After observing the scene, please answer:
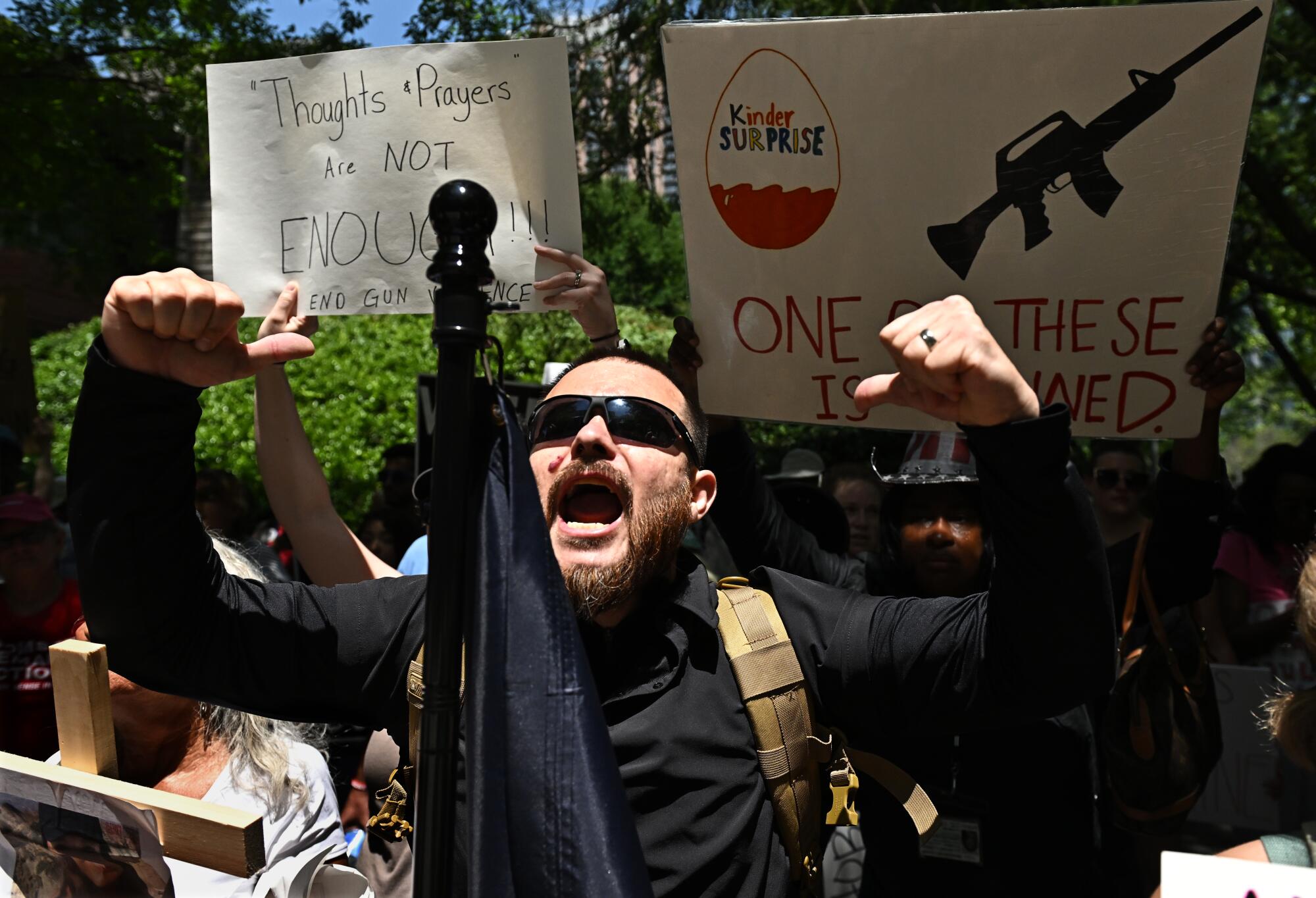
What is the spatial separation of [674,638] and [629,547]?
171 mm

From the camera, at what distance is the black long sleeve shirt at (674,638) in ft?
5.37

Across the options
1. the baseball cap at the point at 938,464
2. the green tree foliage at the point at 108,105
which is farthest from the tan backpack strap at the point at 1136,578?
the green tree foliage at the point at 108,105

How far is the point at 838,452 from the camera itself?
10016 mm

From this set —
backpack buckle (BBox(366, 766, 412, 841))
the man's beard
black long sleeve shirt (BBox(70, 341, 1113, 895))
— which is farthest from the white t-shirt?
the man's beard

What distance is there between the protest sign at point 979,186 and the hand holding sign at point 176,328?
3.79 feet

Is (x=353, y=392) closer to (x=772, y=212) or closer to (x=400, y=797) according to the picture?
(x=772, y=212)

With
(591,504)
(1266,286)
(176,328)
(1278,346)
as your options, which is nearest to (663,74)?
(591,504)

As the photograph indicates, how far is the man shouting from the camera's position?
161 centimetres

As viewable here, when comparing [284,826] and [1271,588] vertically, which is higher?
[284,826]

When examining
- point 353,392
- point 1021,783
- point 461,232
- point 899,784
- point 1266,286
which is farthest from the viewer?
point 353,392

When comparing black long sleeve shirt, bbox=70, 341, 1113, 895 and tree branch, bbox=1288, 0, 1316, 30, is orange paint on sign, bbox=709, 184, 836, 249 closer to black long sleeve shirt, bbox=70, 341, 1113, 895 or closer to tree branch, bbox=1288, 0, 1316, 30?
black long sleeve shirt, bbox=70, 341, 1113, 895

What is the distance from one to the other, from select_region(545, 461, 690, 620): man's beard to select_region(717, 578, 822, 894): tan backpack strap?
0.17 m

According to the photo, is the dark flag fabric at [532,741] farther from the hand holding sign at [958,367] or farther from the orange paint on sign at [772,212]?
the orange paint on sign at [772,212]

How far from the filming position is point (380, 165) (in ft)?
8.83
